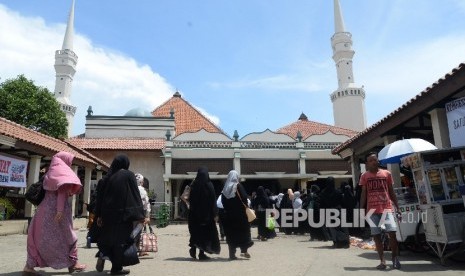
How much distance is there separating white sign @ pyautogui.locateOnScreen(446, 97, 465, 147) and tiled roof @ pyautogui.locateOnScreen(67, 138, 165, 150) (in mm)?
16925

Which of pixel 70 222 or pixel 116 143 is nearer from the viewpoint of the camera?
pixel 70 222

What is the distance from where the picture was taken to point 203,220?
6.34 m

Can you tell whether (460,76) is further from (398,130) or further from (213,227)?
(213,227)

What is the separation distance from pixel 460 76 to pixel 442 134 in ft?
5.98

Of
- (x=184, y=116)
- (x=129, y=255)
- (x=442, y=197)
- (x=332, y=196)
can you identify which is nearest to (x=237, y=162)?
(x=184, y=116)

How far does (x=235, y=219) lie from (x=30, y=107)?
2066 cm

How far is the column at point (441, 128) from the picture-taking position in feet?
26.1

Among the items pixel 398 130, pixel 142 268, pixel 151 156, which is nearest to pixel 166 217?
pixel 151 156

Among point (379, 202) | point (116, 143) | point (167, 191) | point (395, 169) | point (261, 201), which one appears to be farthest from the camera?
point (116, 143)

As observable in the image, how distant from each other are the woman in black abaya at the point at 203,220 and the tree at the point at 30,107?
20128mm

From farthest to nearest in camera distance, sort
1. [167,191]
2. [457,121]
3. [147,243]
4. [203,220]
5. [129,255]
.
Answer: [167,191], [457,121], [147,243], [203,220], [129,255]

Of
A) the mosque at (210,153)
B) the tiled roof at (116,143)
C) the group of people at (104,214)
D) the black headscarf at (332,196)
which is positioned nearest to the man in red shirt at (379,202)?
the group of people at (104,214)

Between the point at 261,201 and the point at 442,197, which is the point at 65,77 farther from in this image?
the point at 442,197

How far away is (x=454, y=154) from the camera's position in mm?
5621
